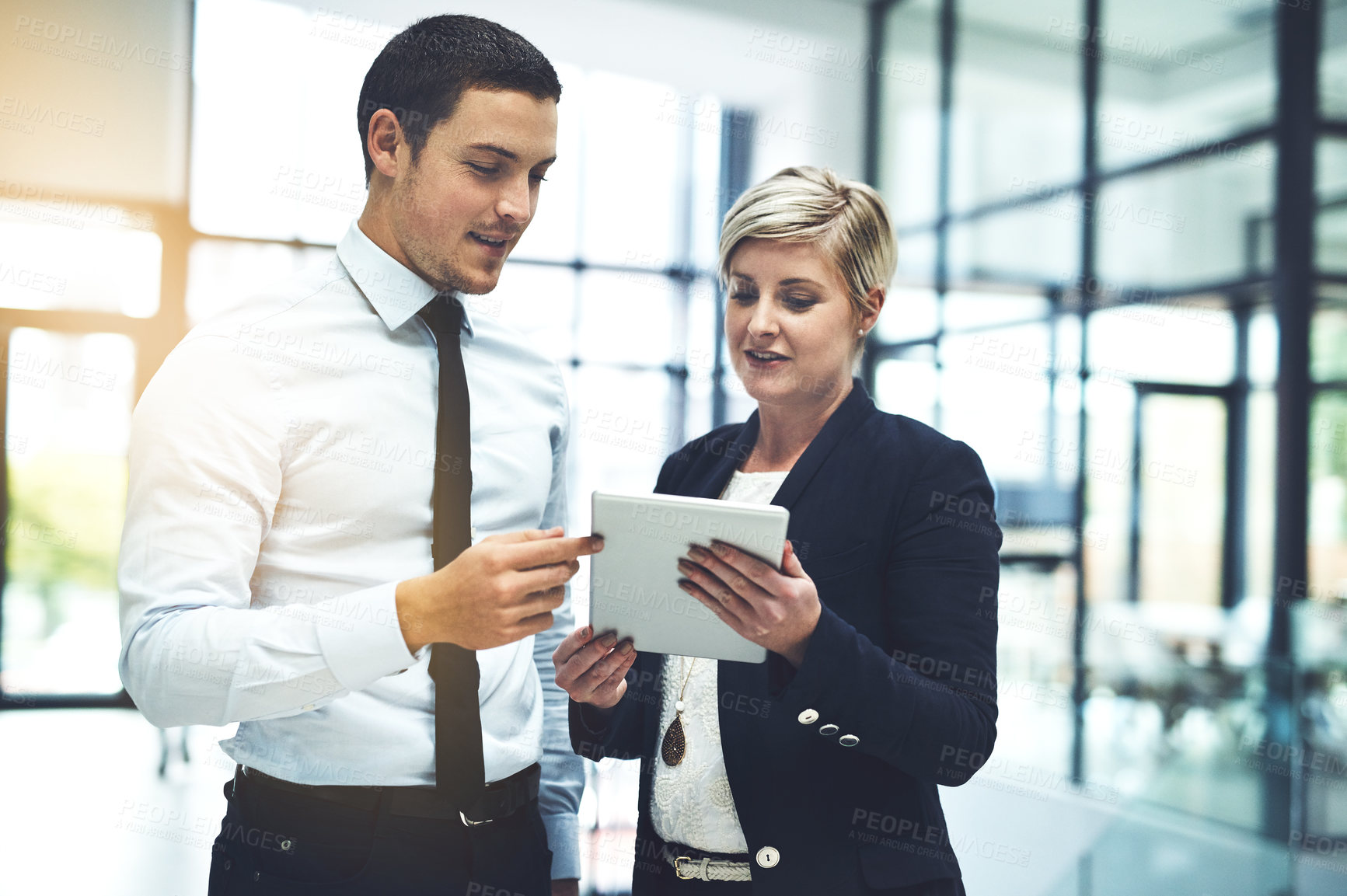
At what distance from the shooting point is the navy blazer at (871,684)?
121cm

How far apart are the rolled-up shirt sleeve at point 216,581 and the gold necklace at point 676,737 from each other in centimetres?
45

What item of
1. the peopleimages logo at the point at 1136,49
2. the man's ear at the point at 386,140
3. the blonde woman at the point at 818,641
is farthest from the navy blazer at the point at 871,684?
the peopleimages logo at the point at 1136,49

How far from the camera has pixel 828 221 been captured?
1.43m

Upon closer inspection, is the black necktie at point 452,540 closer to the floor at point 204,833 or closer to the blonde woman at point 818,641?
the blonde woman at point 818,641

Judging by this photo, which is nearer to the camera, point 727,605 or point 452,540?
point 727,605

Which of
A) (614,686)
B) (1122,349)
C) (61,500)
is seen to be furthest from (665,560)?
(61,500)

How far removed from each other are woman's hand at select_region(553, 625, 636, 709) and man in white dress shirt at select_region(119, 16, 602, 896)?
121mm

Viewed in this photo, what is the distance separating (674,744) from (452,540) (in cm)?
44

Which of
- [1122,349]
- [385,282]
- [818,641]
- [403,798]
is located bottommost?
[403,798]

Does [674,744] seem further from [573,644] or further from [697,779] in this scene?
[573,644]

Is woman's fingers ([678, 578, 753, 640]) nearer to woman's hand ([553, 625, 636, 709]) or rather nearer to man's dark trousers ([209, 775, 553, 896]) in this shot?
woman's hand ([553, 625, 636, 709])

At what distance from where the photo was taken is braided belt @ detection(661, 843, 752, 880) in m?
1.33

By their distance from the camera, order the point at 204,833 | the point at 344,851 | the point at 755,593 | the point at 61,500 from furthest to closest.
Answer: the point at 61,500, the point at 204,833, the point at 344,851, the point at 755,593

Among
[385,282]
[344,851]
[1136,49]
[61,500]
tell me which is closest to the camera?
[344,851]
